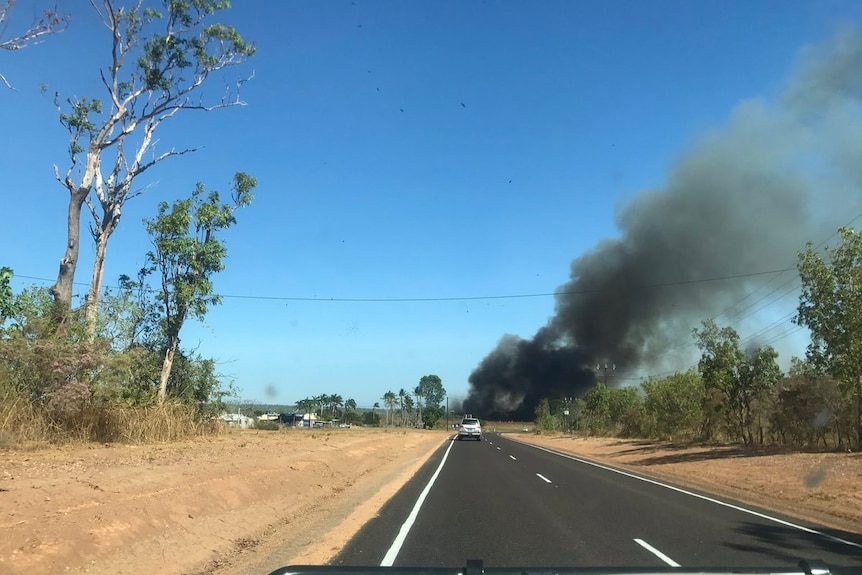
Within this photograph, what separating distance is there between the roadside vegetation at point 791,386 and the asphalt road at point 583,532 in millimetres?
11525

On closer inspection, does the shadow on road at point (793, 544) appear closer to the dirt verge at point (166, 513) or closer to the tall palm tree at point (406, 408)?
the dirt verge at point (166, 513)

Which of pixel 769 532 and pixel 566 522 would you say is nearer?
pixel 769 532

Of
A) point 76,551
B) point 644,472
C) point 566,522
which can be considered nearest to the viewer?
point 76,551

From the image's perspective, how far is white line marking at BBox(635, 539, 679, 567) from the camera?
23.8 ft

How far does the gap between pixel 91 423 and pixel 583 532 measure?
17225 mm

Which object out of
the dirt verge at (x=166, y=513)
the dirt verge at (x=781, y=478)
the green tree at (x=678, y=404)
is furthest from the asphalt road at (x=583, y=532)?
the green tree at (x=678, y=404)

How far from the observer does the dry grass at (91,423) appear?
1711 cm

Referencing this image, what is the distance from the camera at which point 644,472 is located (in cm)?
2248

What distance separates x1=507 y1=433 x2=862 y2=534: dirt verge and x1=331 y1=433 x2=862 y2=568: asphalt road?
3.89 ft

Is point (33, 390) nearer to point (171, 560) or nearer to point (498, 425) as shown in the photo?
point (171, 560)

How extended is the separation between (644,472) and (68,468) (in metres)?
18.4

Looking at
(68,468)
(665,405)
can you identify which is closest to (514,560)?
(68,468)

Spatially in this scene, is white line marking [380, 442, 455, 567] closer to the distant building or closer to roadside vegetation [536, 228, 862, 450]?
roadside vegetation [536, 228, 862, 450]

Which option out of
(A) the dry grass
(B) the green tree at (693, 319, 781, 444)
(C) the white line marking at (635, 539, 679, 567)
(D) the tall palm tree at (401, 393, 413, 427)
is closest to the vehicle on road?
(B) the green tree at (693, 319, 781, 444)
